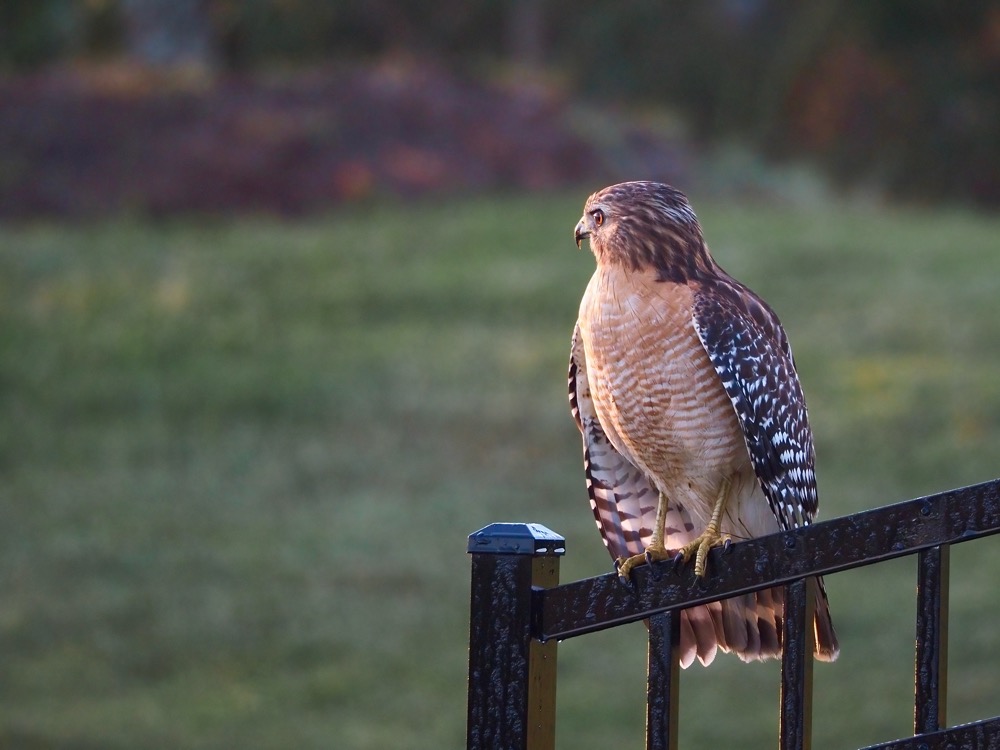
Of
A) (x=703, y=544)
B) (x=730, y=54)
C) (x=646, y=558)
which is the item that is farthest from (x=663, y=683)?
(x=730, y=54)

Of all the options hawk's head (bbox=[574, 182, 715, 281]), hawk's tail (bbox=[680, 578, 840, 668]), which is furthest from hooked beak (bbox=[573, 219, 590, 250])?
hawk's tail (bbox=[680, 578, 840, 668])

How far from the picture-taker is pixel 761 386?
3.43m

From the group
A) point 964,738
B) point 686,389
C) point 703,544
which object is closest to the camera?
point 964,738

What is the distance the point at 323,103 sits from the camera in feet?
60.5

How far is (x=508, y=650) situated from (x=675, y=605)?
10.9 inches

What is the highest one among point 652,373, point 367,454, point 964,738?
point 367,454

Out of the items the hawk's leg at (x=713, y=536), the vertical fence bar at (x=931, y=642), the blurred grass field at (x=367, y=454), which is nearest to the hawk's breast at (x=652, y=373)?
the hawk's leg at (x=713, y=536)

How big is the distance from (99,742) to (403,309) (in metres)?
6.81

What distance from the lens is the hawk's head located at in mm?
3359

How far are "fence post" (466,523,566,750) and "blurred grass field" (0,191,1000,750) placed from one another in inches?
192

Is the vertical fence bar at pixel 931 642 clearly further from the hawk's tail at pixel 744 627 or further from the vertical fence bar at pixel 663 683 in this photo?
the hawk's tail at pixel 744 627

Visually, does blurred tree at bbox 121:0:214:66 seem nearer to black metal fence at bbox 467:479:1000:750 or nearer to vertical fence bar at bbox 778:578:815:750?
black metal fence at bbox 467:479:1000:750

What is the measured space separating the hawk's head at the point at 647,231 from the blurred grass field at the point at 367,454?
4136 millimetres

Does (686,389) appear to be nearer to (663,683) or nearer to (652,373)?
(652,373)
